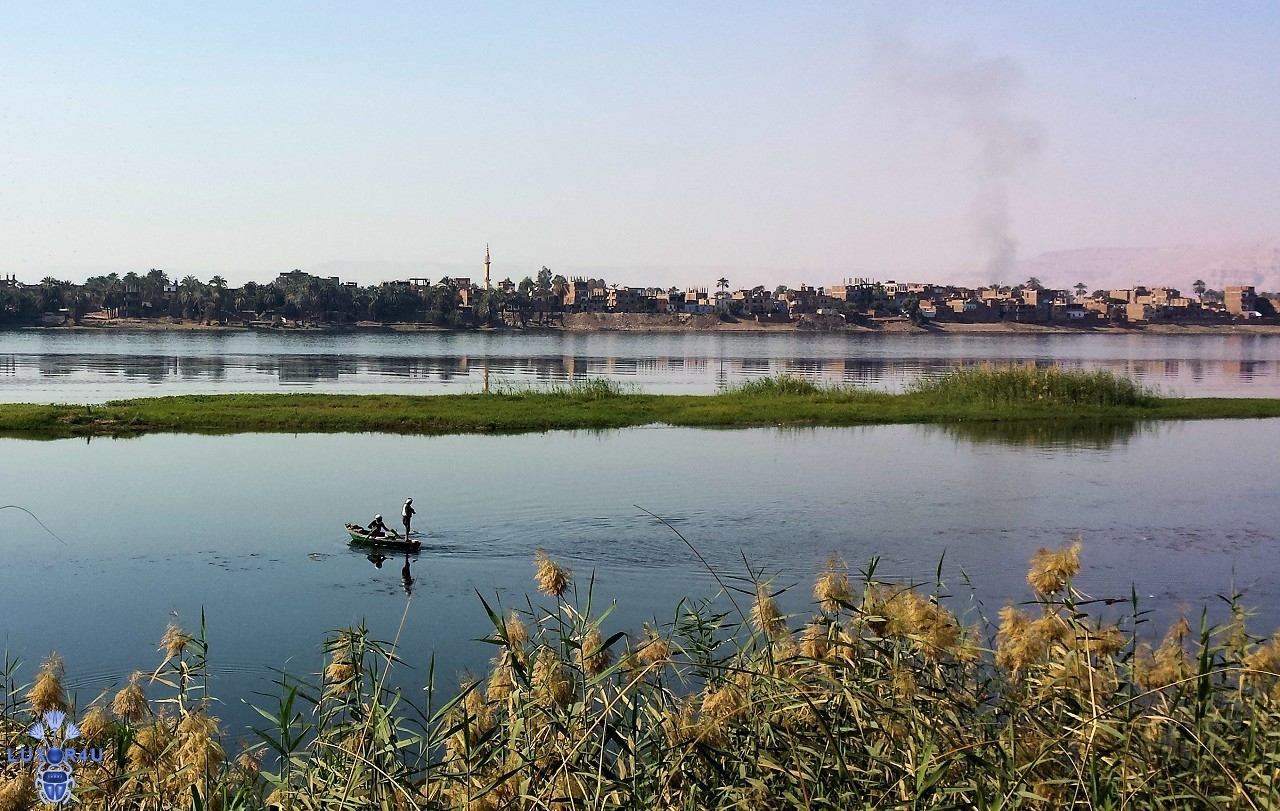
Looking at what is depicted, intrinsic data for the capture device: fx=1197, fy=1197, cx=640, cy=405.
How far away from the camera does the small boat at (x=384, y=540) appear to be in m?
19.4

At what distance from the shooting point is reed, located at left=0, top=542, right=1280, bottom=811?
514 cm

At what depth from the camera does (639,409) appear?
4288 cm

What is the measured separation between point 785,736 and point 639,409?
3745 centimetres

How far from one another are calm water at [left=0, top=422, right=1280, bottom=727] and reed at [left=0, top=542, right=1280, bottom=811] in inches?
217

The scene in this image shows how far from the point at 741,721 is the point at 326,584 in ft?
42.2

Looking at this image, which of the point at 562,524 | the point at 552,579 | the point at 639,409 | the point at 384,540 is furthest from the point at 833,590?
the point at 639,409

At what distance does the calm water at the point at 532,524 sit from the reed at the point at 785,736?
5507 millimetres

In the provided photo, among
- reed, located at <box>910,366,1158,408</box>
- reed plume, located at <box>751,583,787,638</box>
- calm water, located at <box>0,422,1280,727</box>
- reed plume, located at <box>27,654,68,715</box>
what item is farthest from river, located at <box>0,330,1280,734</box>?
reed, located at <box>910,366,1158,408</box>

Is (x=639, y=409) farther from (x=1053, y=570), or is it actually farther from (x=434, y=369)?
(x=434, y=369)

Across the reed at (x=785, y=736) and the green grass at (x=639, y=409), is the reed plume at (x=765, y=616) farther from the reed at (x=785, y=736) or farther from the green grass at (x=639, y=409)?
the green grass at (x=639, y=409)

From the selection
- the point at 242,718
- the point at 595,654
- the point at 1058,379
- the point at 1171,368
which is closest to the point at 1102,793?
the point at 595,654

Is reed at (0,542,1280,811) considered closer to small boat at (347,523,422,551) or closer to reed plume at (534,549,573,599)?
reed plume at (534,549,573,599)

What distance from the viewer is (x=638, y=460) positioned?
102ft

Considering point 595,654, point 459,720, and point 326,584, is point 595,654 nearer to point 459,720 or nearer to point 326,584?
point 459,720
